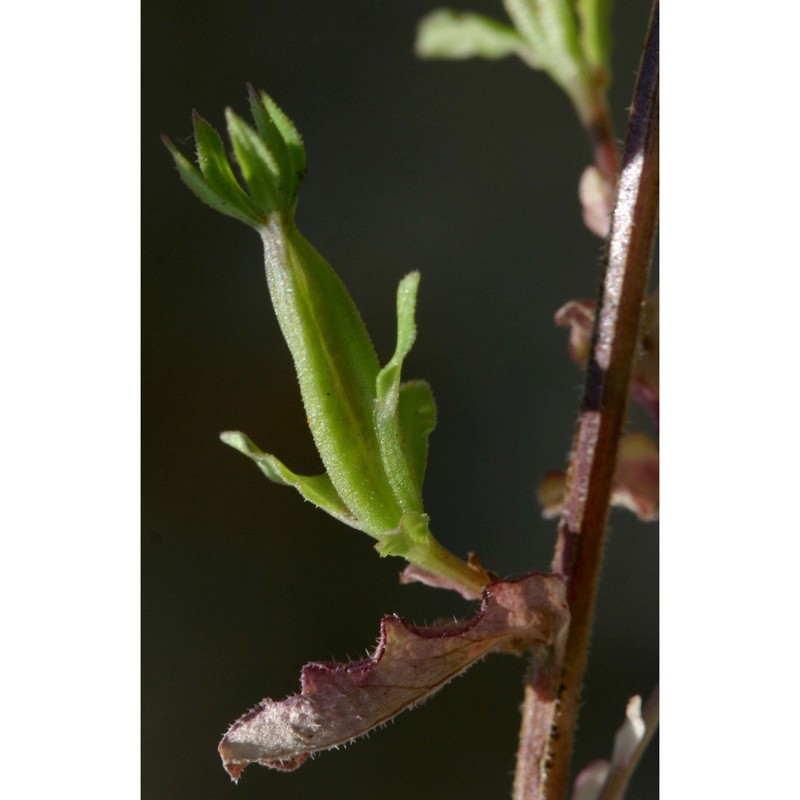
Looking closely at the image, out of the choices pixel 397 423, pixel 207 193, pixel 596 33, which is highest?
pixel 596 33

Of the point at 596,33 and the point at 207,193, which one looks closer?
the point at 207,193

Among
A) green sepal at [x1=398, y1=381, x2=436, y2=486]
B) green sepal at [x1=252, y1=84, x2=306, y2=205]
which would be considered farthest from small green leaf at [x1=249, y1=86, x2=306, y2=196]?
green sepal at [x1=398, y1=381, x2=436, y2=486]

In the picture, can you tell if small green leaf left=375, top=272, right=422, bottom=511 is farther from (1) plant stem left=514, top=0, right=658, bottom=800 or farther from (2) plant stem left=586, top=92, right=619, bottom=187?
(2) plant stem left=586, top=92, right=619, bottom=187

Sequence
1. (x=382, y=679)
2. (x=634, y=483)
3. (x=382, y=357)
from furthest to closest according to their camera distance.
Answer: (x=382, y=357), (x=634, y=483), (x=382, y=679)

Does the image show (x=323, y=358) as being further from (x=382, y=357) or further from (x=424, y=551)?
(x=382, y=357)

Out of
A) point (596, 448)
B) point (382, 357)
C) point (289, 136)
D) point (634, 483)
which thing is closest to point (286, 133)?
point (289, 136)

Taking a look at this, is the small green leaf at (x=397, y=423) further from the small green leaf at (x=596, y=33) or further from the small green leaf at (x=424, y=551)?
the small green leaf at (x=596, y=33)
